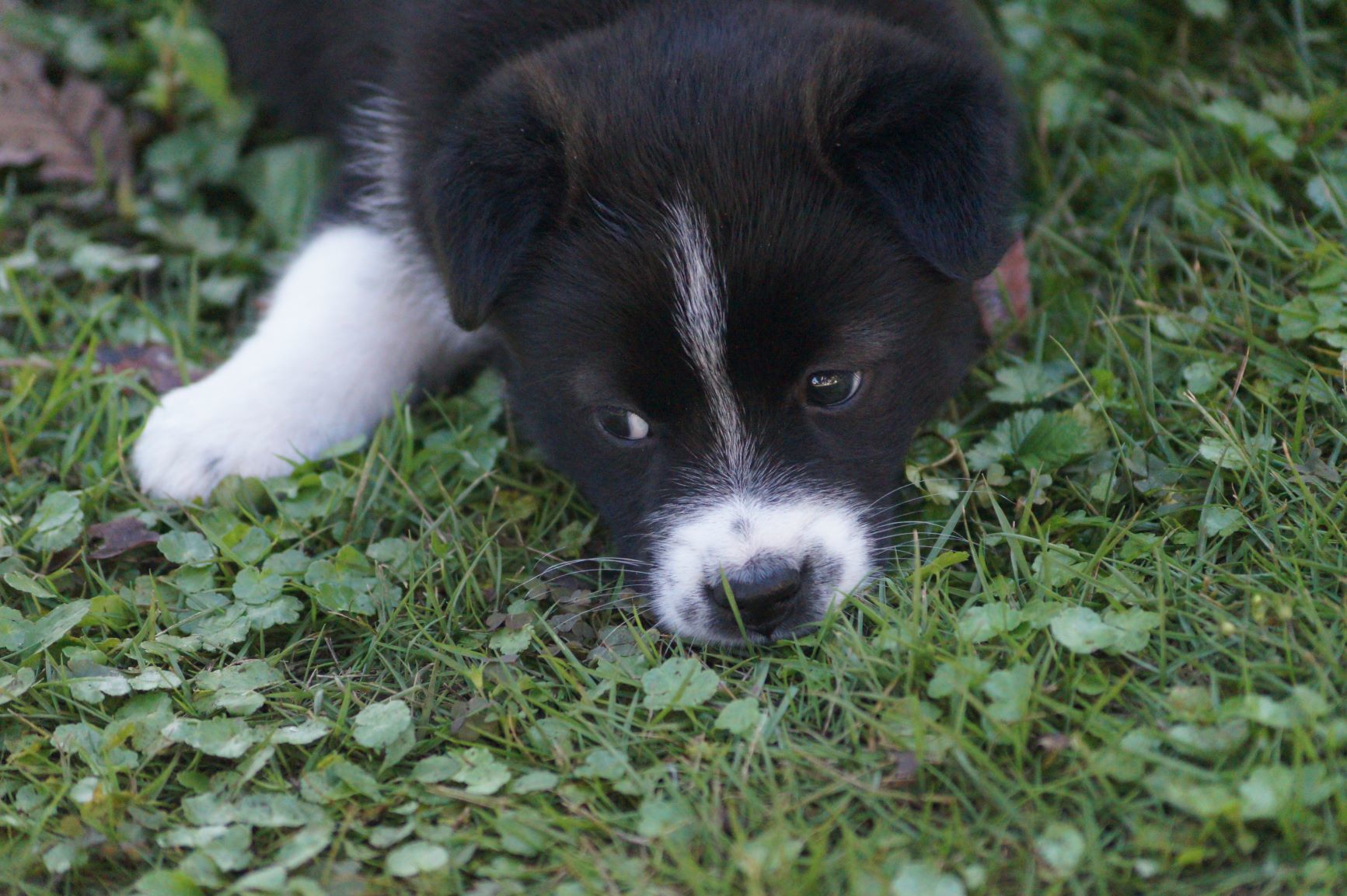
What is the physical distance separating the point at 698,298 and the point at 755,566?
556 millimetres

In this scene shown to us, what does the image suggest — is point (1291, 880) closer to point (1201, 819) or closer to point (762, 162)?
point (1201, 819)

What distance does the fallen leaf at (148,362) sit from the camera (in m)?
3.65

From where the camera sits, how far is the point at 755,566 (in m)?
2.62

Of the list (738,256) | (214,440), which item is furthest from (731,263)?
(214,440)

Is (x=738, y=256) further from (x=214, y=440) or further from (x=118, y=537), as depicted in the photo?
(x=118, y=537)

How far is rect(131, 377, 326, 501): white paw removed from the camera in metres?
3.27

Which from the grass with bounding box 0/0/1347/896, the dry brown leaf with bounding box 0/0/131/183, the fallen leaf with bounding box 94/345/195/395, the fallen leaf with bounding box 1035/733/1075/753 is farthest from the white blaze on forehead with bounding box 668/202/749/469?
the dry brown leaf with bounding box 0/0/131/183

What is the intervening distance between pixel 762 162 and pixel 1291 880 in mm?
1631

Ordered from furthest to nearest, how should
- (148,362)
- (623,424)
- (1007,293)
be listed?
(148,362), (1007,293), (623,424)

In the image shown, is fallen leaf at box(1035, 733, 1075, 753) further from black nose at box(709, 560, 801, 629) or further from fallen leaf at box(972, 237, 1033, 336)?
fallen leaf at box(972, 237, 1033, 336)

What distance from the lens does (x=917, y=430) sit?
313 cm

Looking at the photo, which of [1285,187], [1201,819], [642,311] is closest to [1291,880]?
[1201,819]

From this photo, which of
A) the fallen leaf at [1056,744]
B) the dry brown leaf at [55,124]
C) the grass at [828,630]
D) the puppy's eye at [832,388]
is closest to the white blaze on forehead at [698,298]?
the puppy's eye at [832,388]

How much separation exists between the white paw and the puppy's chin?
1.12 meters
